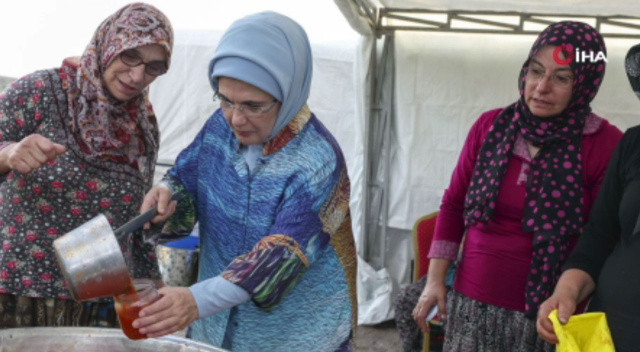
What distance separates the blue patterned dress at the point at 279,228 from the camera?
4.05 ft

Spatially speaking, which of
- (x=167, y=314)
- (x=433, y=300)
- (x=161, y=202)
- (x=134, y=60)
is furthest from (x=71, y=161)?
(x=433, y=300)

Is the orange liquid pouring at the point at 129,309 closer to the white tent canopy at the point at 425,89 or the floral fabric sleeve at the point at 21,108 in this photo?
the floral fabric sleeve at the point at 21,108

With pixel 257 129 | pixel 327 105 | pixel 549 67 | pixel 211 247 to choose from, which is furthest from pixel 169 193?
pixel 327 105

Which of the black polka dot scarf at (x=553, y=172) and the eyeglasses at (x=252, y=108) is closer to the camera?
the eyeglasses at (x=252, y=108)

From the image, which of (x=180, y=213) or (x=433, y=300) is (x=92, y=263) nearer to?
(x=180, y=213)

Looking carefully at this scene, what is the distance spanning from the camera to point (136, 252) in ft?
6.07

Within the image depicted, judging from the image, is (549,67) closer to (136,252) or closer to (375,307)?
(136,252)

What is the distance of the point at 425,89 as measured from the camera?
4000 mm

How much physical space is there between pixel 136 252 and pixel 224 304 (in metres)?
0.78

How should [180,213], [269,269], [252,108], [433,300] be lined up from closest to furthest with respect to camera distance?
[269,269], [252,108], [180,213], [433,300]

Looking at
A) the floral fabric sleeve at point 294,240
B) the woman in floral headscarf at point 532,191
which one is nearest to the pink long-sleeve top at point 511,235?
the woman in floral headscarf at point 532,191

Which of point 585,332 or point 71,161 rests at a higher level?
point 71,161

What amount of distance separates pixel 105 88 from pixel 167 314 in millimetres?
900

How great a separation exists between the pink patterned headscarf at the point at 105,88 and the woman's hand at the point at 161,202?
0.38m
